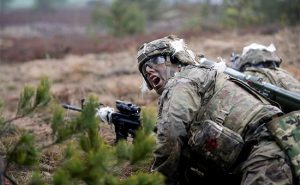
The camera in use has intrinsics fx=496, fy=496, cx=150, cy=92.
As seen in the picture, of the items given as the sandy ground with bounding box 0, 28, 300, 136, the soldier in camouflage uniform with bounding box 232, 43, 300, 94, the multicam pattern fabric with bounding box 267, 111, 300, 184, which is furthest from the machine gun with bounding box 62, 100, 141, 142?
the sandy ground with bounding box 0, 28, 300, 136

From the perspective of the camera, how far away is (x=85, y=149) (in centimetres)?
299

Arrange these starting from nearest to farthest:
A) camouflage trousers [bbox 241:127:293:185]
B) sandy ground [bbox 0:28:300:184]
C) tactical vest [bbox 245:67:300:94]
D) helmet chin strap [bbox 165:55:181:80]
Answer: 1. camouflage trousers [bbox 241:127:293:185]
2. helmet chin strap [bbox 165:55:181:80]
3. tactical vest [bbox 245:67:300:94]
4. sandy ground [bbox 0:28:300:184]

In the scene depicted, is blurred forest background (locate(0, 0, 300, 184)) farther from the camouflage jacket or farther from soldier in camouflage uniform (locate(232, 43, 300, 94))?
soldier in camouflage uniform (locate(232, 43, 300, 94))

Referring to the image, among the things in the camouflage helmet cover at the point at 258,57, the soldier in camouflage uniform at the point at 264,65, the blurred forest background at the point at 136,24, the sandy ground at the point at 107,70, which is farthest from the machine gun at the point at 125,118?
the blurred forest background at the point at 136,24

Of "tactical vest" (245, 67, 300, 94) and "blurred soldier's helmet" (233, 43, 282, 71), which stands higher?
"blurred soldier's helmet" (233, 43, 282, 71)

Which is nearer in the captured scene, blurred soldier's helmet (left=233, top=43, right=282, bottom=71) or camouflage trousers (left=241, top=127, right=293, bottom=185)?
camouflage trousers (left=241, top=127, right=293, bottom=185)

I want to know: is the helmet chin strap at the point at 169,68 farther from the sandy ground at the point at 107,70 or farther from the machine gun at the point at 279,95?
the sandy ground at the point at 107,70

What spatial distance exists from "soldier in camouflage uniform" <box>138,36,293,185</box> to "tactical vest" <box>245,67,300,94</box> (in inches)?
86.9

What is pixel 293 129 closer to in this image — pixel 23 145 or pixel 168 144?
pixel 168 144

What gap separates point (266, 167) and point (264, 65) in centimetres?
329

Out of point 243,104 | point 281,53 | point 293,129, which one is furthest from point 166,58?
point 281,53

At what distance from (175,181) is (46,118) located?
385 centimetres

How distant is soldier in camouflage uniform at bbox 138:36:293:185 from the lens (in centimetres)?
354

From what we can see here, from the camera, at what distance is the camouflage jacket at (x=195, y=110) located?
11.8ft
